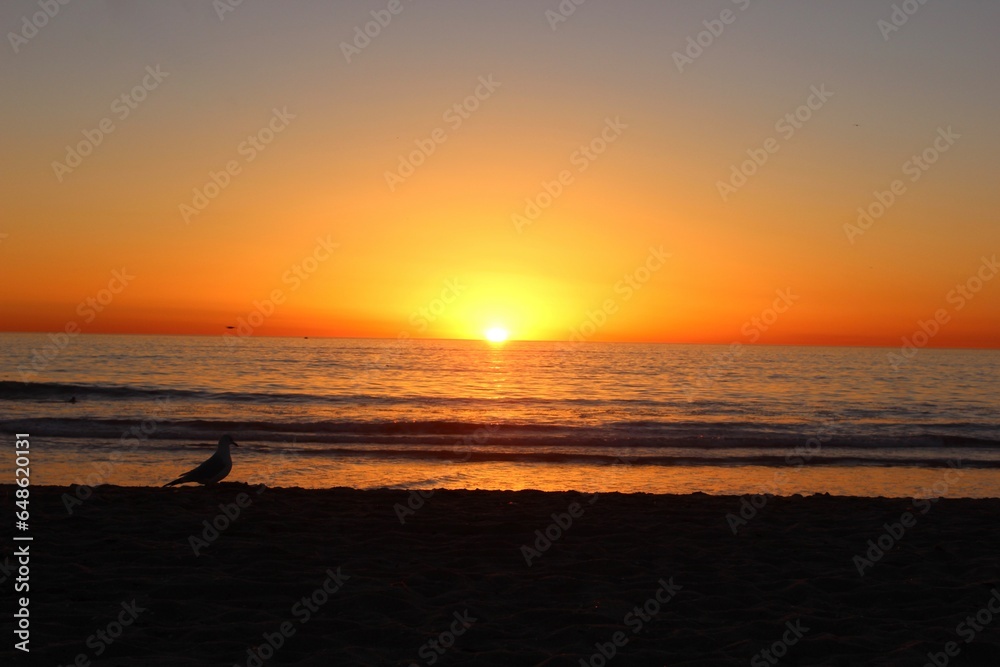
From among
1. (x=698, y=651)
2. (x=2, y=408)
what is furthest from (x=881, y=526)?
(x=2, y=408)

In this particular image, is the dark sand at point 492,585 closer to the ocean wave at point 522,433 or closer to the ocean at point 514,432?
the ocean at point 514,432

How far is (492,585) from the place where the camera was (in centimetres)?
580

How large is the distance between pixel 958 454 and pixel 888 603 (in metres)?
17.0

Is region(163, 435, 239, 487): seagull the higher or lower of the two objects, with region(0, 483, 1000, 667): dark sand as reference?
higher

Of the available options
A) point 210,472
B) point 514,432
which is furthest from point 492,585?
point 514,432

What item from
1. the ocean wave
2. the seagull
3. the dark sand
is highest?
the ocean wave

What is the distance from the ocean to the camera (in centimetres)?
1462

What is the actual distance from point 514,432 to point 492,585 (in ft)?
57.6

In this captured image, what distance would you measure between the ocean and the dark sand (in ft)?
16.8

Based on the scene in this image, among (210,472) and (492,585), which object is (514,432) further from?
(492,585)

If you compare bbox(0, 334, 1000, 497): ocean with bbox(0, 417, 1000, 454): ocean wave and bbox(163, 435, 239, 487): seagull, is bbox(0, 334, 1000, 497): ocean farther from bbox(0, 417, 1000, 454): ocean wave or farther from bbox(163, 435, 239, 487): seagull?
bbox(163, 435, 239, 487): seagull

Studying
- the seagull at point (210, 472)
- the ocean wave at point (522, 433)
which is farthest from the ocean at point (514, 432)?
the seagull at point (210, 472)

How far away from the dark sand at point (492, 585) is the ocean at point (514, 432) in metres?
5.13

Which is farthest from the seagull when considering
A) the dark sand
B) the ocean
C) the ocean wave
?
the ocean wave
